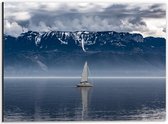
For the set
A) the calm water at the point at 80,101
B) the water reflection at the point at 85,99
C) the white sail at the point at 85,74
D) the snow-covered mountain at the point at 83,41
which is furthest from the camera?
the snow-covered mountain at the point at 83,41

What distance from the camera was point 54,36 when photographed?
10.3 meters

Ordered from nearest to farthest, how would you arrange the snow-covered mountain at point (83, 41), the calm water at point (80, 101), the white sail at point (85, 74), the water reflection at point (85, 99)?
Answer: the calm water at point (80, 101)
the white sail at point (85, 74)
the water reflection at point (85, 99)
the snow-covered mountain at point (83, 41)

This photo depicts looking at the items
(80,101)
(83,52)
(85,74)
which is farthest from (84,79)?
(80,101)

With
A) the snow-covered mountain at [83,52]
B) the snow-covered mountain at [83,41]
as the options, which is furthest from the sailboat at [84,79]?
the snow-covered mountain at [83,41]

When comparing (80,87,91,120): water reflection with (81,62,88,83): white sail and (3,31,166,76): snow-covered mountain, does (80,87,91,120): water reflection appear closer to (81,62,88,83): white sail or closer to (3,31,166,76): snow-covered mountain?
(81,62,88,83): white sail

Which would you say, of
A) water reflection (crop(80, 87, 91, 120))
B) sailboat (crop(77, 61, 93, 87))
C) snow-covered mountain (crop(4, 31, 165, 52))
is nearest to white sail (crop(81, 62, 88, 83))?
sailboat (crop(77, 61, 93, 87))

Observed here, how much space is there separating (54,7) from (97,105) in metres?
1.82

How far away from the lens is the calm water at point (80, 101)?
9.84 m

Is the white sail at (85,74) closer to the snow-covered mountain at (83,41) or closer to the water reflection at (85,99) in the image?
the water reflection at (85,99)

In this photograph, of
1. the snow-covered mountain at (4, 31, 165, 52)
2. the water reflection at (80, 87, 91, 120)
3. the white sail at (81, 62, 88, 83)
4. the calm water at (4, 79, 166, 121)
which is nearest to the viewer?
the calm water at (4, 79, 166, 121)

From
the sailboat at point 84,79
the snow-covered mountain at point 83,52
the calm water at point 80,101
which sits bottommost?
the calm water at point 80,101

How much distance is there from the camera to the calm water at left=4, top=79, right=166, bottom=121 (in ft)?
32.3

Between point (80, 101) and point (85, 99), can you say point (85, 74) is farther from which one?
point (80, 101)

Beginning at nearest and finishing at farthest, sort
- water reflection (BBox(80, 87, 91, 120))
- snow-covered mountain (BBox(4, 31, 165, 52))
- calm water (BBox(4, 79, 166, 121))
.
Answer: calm water (BBox(4, 79, 166, 121)) → water reflection (BBox(80, 87, 91, 120)) → snow-covered mountain (BBox(4, 31, 165, 52))
